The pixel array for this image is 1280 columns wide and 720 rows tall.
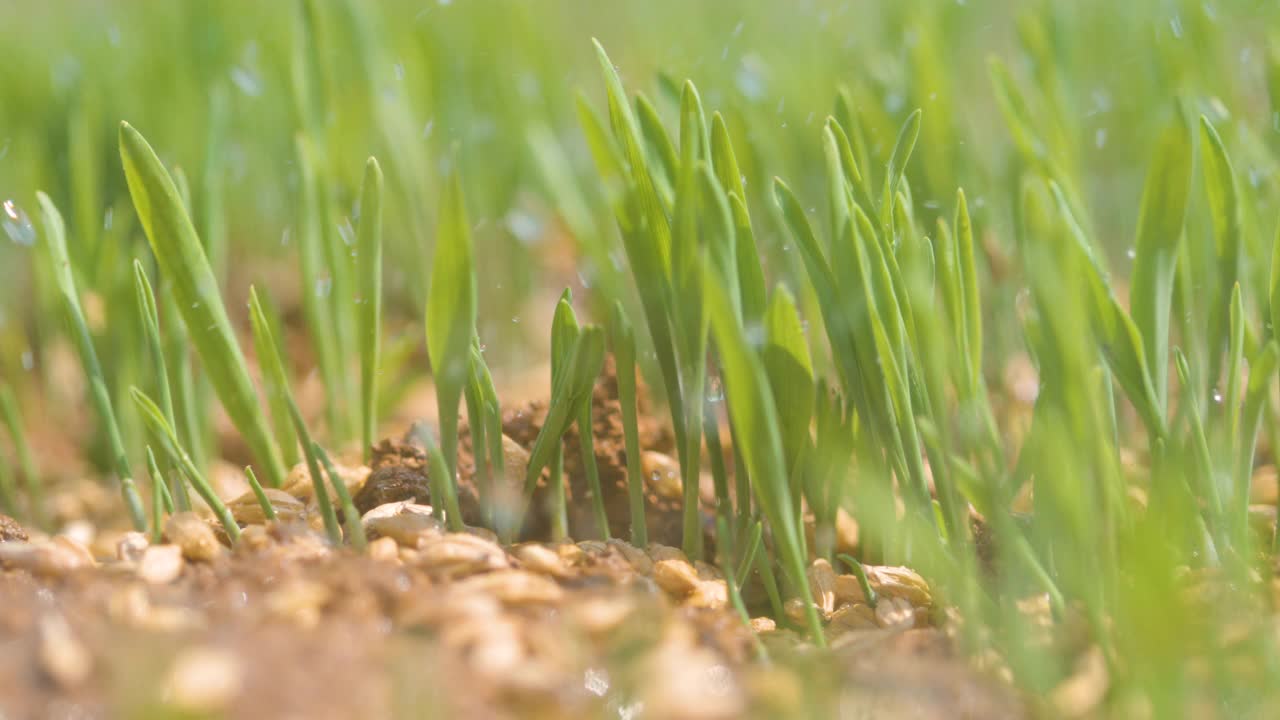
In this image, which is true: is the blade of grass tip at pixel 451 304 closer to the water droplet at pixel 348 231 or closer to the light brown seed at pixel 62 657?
the light brown seed at pixel 62 657

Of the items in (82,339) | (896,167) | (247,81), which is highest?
(247,81)

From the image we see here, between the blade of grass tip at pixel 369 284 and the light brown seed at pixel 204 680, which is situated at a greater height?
the blade of grass tip at pixel 369 284

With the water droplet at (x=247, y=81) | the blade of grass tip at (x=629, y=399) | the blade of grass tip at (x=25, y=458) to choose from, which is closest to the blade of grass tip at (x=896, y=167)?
the blade of grass tip at (x=629, y=399)

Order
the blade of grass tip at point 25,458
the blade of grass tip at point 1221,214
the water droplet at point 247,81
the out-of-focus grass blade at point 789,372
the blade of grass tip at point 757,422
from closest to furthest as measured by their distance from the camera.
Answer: the blade of grass tip at point 757,422 < the out-of-focus grass blade at point 789,372 < the blade of grass tip at point 1221,214 < the blade of grass tip at point 25,458 < the water droplet at point 247,81

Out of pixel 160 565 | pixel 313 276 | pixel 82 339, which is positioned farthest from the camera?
pixel 313 276

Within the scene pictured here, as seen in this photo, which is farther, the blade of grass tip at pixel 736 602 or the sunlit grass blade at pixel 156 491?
the sunlit grass blade at pixel 156 491

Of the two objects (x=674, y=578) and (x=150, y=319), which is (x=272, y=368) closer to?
(x=150, y=319)

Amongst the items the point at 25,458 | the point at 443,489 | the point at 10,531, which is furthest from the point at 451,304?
the point at 25,458

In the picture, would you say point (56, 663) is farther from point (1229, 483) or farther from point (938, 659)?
point (1229, 483)
